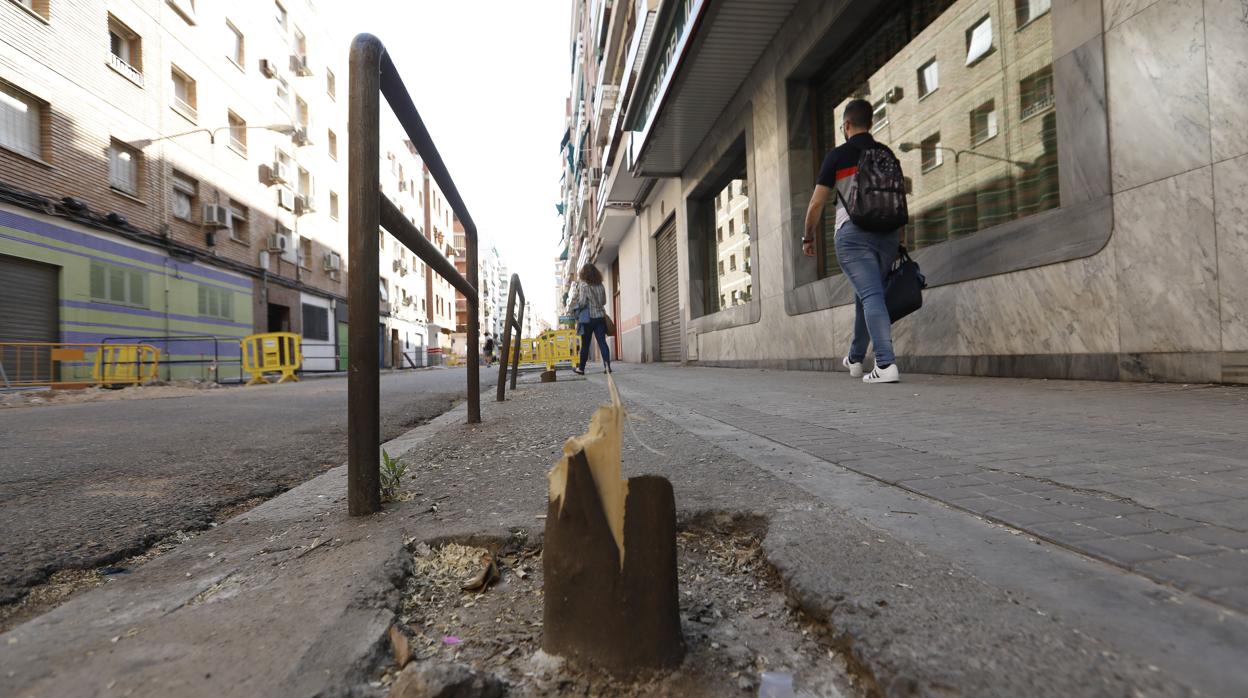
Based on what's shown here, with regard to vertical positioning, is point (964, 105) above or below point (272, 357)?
above

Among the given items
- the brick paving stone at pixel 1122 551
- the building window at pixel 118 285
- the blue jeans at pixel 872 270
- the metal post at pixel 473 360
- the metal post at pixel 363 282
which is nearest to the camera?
the brick paving stone at pixel 1122 551

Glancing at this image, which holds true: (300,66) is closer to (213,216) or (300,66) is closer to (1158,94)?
(213,216)

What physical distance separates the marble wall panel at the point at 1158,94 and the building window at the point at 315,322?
25.0 m

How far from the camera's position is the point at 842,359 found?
679cm

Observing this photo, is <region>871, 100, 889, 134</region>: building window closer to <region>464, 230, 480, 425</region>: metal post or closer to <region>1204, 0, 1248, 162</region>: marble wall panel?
<region>1204, 0, 1248, 162</region>: marble wall panel

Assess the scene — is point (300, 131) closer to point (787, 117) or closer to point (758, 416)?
point (787, 117)

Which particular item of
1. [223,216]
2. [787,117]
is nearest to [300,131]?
[223,216]

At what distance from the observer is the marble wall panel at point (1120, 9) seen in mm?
3527

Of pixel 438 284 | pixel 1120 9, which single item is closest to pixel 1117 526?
pixel 1120 9

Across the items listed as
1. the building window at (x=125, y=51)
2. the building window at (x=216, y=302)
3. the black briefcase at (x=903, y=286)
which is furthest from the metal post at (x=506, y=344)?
the building window at (x=216, y=302)

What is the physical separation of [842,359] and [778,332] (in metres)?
1.77

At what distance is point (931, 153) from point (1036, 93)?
4.65ft

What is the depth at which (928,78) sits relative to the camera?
601cm

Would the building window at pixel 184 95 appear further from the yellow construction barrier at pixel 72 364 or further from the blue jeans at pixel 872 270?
the blue jeans at pixel 872 270
